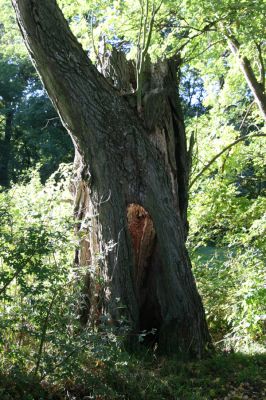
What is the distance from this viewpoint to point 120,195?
18.3ft

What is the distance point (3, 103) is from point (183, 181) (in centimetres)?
2987

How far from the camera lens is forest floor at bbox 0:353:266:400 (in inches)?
156

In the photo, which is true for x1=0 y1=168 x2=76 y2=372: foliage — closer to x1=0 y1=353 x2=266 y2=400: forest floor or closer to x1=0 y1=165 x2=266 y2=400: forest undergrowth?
x1=0 y1=165 x2=266 y2=400: forest undergrowth

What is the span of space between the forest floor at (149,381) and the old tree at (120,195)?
1.22ft

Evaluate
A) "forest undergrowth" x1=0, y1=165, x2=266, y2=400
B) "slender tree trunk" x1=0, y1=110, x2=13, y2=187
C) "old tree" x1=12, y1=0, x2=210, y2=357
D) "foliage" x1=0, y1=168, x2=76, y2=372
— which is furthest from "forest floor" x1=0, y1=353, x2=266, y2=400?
"slender tree trunk" x1=0, y1=110, x2=13, y2=187

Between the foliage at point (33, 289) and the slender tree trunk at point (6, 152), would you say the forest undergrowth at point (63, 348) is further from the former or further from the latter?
the slender tree trunk at point (6, 152)

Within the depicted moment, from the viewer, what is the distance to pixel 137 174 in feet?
18.7

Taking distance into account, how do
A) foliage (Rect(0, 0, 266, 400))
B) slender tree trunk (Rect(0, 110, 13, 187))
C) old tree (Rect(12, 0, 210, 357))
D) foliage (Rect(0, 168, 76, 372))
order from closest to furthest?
foliage (Rect(0, 168, 76, 372)) → foliage (Rect(0, 0, 266, 400)) → old tree (Rect(12, 0, 210, 357)) → slender tree trunk (Rect(0, 110, 13, 187))

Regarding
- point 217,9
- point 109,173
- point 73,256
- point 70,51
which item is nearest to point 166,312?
point 73,256

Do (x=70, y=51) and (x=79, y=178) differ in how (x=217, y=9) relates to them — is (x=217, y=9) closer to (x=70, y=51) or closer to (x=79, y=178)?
(x=70, y=51)

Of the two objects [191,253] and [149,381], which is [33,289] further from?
[191,253]

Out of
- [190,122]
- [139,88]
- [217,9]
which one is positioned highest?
[190,122]

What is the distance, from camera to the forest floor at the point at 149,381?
13.0ft

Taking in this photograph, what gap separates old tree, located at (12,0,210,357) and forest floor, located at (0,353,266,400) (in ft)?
1.22
